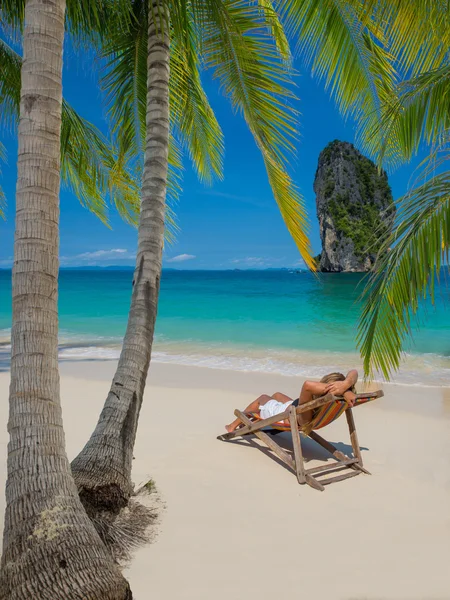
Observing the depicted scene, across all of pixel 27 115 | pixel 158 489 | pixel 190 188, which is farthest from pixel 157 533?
pixel 190 188

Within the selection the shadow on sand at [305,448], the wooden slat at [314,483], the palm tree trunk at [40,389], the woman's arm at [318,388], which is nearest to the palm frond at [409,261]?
the woman's arm at [318,388]

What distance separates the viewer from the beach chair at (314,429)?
4.09m

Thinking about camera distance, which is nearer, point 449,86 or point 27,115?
point 27,115

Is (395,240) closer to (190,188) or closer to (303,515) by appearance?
(303,515)

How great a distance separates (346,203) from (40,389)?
211 feet

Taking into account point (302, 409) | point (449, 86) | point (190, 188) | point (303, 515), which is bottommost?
point (303, 515)

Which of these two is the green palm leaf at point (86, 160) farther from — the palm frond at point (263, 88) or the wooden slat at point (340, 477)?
the wooden slat at point (340, 477)

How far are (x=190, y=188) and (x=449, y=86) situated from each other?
9687cm

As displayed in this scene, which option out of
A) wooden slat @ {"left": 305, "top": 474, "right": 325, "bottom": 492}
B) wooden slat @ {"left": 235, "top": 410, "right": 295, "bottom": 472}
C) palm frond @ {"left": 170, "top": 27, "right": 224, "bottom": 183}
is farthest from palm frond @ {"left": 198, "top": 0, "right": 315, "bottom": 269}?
wooden slat @ {"left": 305, "top": 474, "right": 325, "bottom": 492}

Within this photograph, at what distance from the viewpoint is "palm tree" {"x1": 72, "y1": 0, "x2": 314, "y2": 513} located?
3.37 metres

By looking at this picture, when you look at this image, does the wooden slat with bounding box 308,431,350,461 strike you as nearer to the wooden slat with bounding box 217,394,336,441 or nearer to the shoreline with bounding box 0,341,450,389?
the wooden slat with bounding box 217,394,336,441

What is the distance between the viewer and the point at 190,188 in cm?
9881

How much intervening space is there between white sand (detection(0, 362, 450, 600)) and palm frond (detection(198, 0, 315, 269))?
2.04 meters

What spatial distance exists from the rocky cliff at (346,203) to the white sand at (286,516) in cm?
5510
